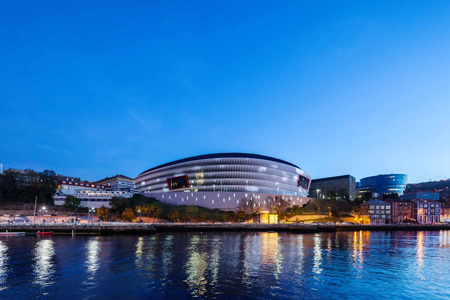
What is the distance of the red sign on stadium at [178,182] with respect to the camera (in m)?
152

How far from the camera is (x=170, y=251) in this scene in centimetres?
4928

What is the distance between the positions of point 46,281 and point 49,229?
213 ft

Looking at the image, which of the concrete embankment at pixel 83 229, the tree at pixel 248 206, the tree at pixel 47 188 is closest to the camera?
the concrete embankment at pixel 83 229

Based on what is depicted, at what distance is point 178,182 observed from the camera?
15475cm

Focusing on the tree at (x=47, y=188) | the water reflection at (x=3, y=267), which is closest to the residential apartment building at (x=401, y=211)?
the tree at (x=47, y=188)

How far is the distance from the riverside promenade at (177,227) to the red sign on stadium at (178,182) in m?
49.6

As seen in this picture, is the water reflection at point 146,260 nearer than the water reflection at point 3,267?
No

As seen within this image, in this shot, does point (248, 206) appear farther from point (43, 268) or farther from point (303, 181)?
point (43, 268)

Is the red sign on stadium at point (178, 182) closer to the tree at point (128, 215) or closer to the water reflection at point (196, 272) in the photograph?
the tree at point (128, 215)

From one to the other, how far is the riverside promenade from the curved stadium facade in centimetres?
3178

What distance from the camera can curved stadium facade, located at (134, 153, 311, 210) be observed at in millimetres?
140625

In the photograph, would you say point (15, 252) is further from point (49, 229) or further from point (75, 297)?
point (49, 229)

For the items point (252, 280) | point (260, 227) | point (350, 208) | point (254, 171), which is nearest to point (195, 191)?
point (254, 171)

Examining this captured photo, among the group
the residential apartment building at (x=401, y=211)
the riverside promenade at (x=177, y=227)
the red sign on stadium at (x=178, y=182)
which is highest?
the red sign on stadium at (x=178, y=182)
